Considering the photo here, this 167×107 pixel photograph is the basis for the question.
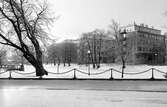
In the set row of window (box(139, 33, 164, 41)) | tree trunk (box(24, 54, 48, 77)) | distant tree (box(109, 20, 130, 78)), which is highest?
row of window (box(139, 33, 164, 41))

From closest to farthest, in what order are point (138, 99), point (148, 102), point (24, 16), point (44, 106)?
point (44, 106) < point (148, 102) < point (138, 99) < point (24, 16)

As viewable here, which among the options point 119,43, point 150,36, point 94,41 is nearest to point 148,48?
point 150,36

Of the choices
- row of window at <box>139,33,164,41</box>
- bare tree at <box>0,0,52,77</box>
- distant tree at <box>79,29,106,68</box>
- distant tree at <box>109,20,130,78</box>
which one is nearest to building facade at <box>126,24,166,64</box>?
row of window at <box>139,33,164,41</box>

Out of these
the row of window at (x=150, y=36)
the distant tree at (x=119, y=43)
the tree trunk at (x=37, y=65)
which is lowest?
the tree trunk at (x=37, y=65)

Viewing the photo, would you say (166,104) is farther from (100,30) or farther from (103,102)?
(100,30)

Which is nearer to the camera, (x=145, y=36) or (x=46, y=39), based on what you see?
(x=46, y=39)

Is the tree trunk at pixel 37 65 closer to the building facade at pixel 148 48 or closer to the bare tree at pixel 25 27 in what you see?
the bare tree at pixel 25 27

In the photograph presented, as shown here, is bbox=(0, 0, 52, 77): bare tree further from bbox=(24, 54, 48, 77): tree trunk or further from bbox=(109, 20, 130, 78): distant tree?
bbox=(109, 20, 130, 78): distant tree

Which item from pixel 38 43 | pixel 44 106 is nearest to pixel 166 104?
pixel 44 106

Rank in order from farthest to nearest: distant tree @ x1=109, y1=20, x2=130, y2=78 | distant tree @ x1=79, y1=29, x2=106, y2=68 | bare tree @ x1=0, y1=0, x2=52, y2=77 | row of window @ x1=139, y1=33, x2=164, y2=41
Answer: row of window @ x1=139, y1=33, x2=164, y2=41
distant tree @ x1=79, y1=29, x2=106, y2=68
distant tree @ x1=109, y1=20, x2=130, y2=78
bare tree @ x1=0, y1=0, x2=52, y2=77

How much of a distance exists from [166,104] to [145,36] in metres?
99.0

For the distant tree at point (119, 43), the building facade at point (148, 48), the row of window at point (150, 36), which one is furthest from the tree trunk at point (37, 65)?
the row of window at point (150, 36)

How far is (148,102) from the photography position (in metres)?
8.77

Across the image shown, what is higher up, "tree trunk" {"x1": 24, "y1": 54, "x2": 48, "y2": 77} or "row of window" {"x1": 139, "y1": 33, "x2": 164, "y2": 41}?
"row of window" {"x1": 139, "y1": 33, "x2": 164, "y2": 41}
